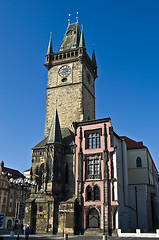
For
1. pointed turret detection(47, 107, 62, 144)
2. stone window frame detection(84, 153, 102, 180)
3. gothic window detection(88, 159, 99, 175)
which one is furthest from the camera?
pointed turret detection(47, 107, 62, 144)

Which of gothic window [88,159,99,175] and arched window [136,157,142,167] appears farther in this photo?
arched window [136,157,142,167]

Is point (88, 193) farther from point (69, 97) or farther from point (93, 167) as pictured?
point (69, 97)

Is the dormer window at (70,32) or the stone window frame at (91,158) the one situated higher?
the dormer window at (70,32)

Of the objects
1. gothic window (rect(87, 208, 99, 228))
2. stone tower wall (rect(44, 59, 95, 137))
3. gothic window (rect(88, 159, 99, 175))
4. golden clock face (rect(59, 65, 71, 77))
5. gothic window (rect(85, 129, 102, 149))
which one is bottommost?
gothic window (rect(87, 208, 99, 228))

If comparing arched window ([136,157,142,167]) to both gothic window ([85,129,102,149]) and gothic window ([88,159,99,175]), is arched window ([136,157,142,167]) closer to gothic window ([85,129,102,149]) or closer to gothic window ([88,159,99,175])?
gothic window ([85,129,102,149])

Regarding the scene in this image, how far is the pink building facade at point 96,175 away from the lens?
32.2 metres

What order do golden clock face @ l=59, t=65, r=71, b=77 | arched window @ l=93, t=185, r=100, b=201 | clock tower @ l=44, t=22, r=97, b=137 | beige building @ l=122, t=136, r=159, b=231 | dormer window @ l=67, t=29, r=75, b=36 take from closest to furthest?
arched window @ l=93, t=185, r=100, b=201, beige building @ l=122, t=136, r=159, b=231, clock tower @ l=44, t=22, r=97, b=137, golden clock face @ l=59, t=65, r=71, b=77, dormer window @ l=67, t=29, r=75, b=36

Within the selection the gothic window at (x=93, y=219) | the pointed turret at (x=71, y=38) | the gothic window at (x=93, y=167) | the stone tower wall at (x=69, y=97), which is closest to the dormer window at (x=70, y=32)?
the pointed turret at (x=71, y=38)

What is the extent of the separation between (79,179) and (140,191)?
1054cm

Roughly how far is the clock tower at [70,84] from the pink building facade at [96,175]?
19.8 ft

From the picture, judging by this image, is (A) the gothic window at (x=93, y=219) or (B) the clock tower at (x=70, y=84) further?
(B) the clock tower at (x=70, y=84)

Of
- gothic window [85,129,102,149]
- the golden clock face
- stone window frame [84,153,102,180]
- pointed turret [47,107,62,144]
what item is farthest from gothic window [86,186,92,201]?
the golden clock face

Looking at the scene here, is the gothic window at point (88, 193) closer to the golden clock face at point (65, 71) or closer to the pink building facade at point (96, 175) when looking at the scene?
the pink building facade at point (96, 175)

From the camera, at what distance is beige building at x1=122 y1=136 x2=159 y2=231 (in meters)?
37.9
